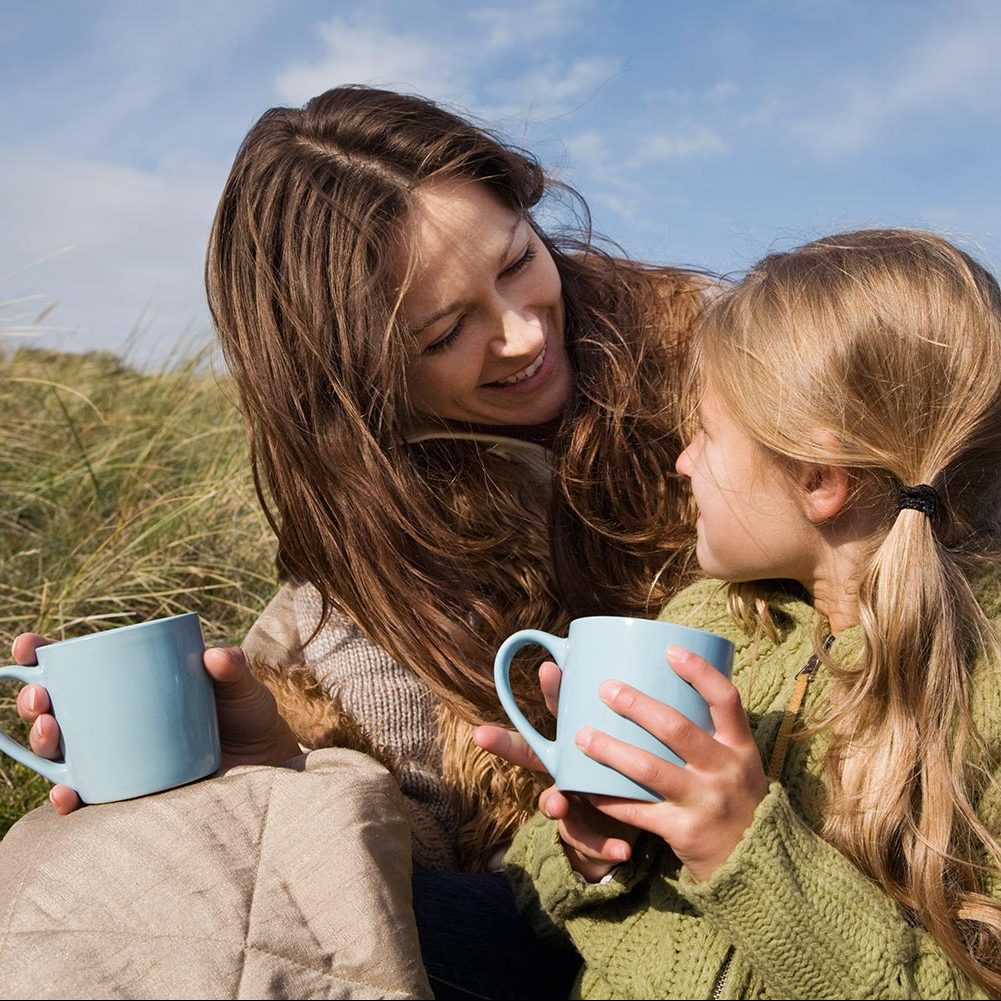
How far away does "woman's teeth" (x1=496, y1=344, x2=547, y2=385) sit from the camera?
2.42 m

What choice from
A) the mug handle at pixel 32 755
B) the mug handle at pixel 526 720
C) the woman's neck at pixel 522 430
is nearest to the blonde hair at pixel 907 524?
the mug handle at pixel 526 720

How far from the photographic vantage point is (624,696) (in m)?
1.54

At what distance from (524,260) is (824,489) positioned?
85 centimetres

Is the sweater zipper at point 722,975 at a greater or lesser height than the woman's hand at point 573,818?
lesser

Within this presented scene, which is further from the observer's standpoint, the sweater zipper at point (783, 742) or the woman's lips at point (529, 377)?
the woman's lips at point (529, 377)

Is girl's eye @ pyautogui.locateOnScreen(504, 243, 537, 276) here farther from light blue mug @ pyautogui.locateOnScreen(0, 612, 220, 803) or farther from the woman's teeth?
light blue mug @ pyautogui.locateOnScreen(0, 612, 220, 803)

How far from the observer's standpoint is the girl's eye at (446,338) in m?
2.36

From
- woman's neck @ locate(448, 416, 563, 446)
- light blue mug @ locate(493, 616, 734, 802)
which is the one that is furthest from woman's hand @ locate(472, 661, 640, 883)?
woman's neck @ locate(448, 416, 563, 446)

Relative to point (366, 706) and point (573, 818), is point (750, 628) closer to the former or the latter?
point (573, 818)

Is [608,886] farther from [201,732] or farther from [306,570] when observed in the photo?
[306,570]

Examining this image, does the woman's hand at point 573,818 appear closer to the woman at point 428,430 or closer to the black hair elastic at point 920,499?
the woman at point 428,430

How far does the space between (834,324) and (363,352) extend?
0.96 m

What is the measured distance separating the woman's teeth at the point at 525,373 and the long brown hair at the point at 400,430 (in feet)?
0.41

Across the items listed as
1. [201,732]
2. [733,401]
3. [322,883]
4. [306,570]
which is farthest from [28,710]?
[733,401]
